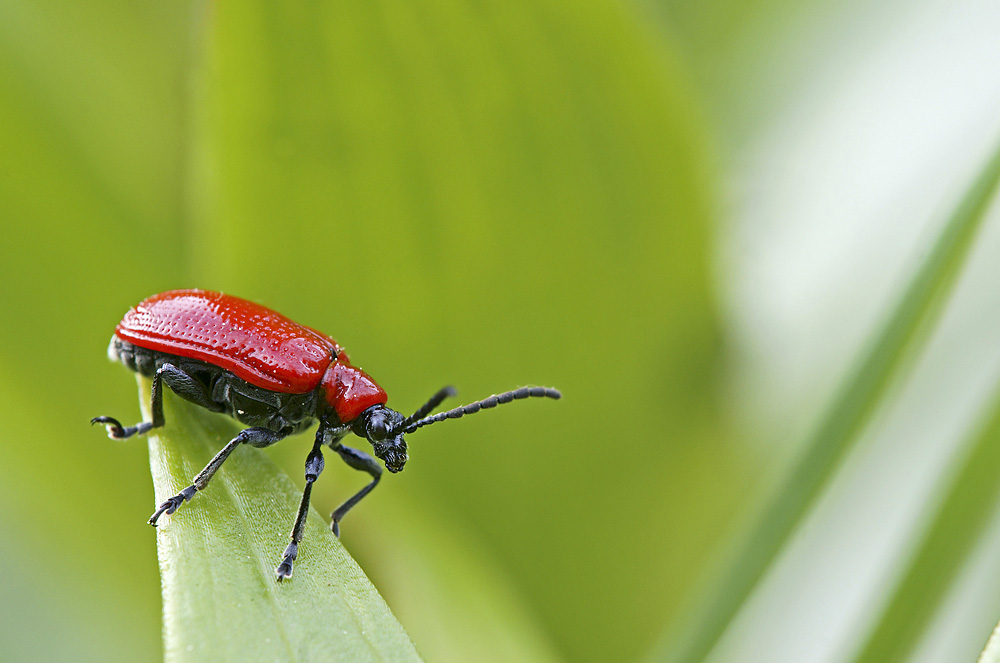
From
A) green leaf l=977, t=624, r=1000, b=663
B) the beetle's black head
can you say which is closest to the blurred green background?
the beetle's black head

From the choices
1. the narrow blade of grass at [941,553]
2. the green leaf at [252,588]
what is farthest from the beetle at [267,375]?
the narrow blade of grass at [941,553]

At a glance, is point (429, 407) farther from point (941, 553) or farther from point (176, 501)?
Answer: point (941, 553)

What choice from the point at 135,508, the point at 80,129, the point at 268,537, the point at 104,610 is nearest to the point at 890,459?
the point at 268,537

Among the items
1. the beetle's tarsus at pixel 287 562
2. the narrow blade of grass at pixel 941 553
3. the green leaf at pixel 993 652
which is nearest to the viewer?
the green leaf at pixel 993 652

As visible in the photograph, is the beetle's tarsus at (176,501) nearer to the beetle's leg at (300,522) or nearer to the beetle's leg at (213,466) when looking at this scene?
the beetle's leg at (213,466)

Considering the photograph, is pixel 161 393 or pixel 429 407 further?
pixel 429 407

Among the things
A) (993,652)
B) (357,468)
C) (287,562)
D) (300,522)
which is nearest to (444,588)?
(357,468)
